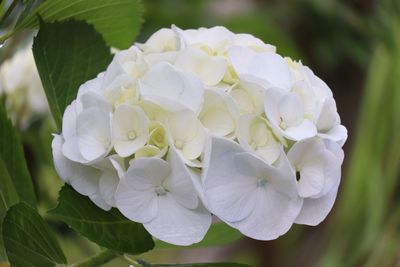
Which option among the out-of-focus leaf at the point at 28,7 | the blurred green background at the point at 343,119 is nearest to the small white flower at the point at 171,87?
the out-of-focus leaf at the point at 28,7

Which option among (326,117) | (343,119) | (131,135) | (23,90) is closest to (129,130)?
(131,135)

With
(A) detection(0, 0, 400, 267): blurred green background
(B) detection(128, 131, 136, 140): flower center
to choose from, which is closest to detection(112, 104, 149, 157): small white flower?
(B) detection(128, 131, 136, 140): flower center

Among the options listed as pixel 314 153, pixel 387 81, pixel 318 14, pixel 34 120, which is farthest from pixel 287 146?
pixel 318 14

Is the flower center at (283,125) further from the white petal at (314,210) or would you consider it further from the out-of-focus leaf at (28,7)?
the out-of-focus leaf at (28,7)

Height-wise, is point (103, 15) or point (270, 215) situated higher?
point (103, 15)

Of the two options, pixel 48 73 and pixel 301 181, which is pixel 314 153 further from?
pixel 48 73

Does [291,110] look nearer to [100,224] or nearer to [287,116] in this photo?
[287,116]
